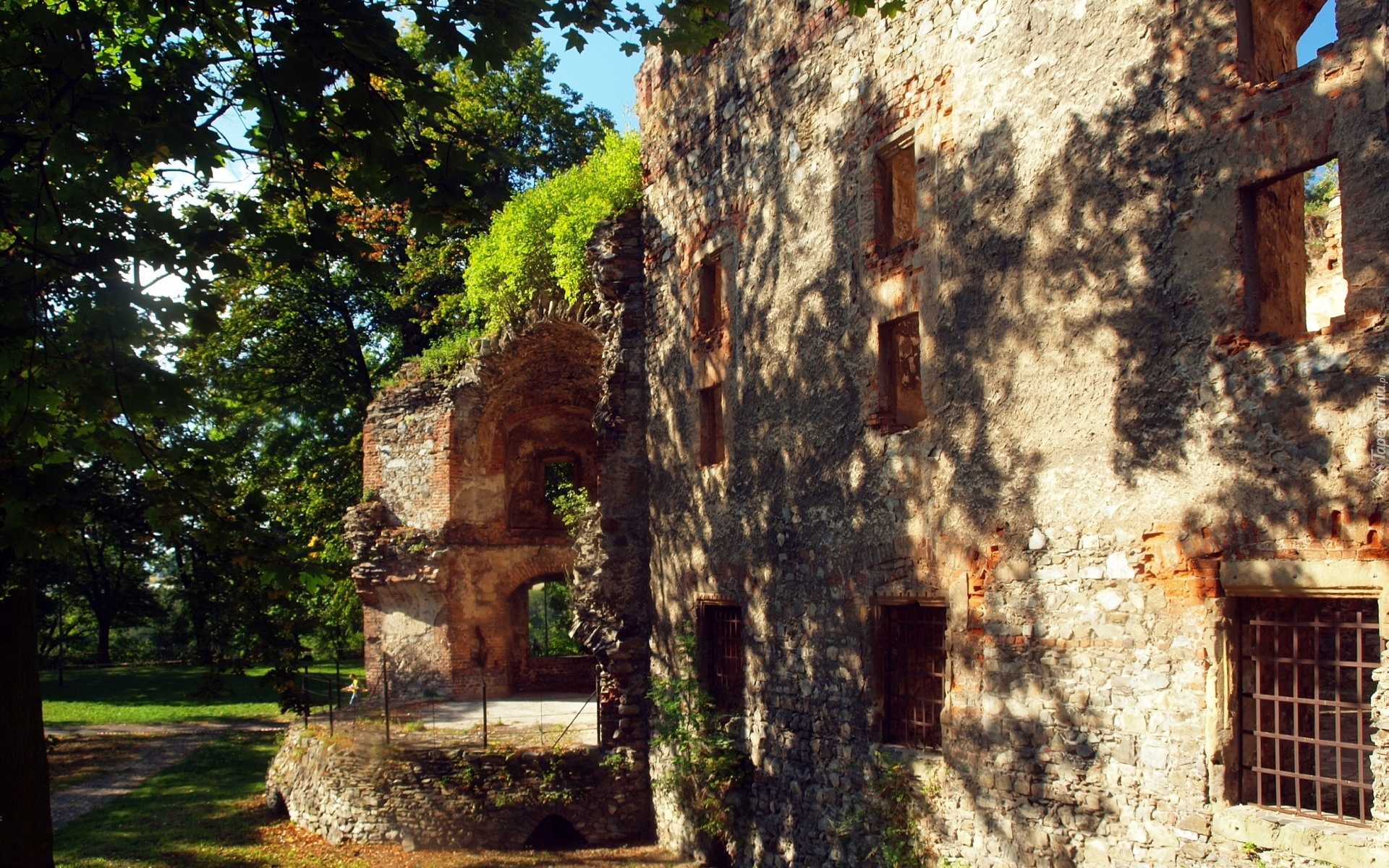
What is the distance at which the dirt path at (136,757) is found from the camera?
17328mm

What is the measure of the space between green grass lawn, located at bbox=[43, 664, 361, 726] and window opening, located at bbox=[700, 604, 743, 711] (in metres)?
12.8

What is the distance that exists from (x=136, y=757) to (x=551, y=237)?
12.8 m

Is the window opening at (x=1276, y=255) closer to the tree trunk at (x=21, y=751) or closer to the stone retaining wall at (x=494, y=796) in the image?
the tree trunk at (x=21, y=751)

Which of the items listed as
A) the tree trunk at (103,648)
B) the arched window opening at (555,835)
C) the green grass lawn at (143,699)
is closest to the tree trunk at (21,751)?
the arched window opening at (555,835)

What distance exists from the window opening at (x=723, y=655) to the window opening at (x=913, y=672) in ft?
8.25

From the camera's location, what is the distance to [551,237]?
58.5 feet

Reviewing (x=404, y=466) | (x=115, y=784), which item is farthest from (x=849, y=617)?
(x=115, y=784)

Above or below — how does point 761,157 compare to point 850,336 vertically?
above

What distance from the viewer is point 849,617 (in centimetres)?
1034

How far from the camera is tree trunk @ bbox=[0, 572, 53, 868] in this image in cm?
658

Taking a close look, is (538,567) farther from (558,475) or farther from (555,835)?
(555,835)

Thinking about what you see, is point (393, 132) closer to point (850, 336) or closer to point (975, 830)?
point (850, 336)

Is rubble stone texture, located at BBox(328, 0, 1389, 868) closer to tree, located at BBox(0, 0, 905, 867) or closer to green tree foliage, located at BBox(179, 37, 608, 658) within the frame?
tree, located at BBox(0, 0, 905, 867)

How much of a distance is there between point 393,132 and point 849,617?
6190 millimetres
